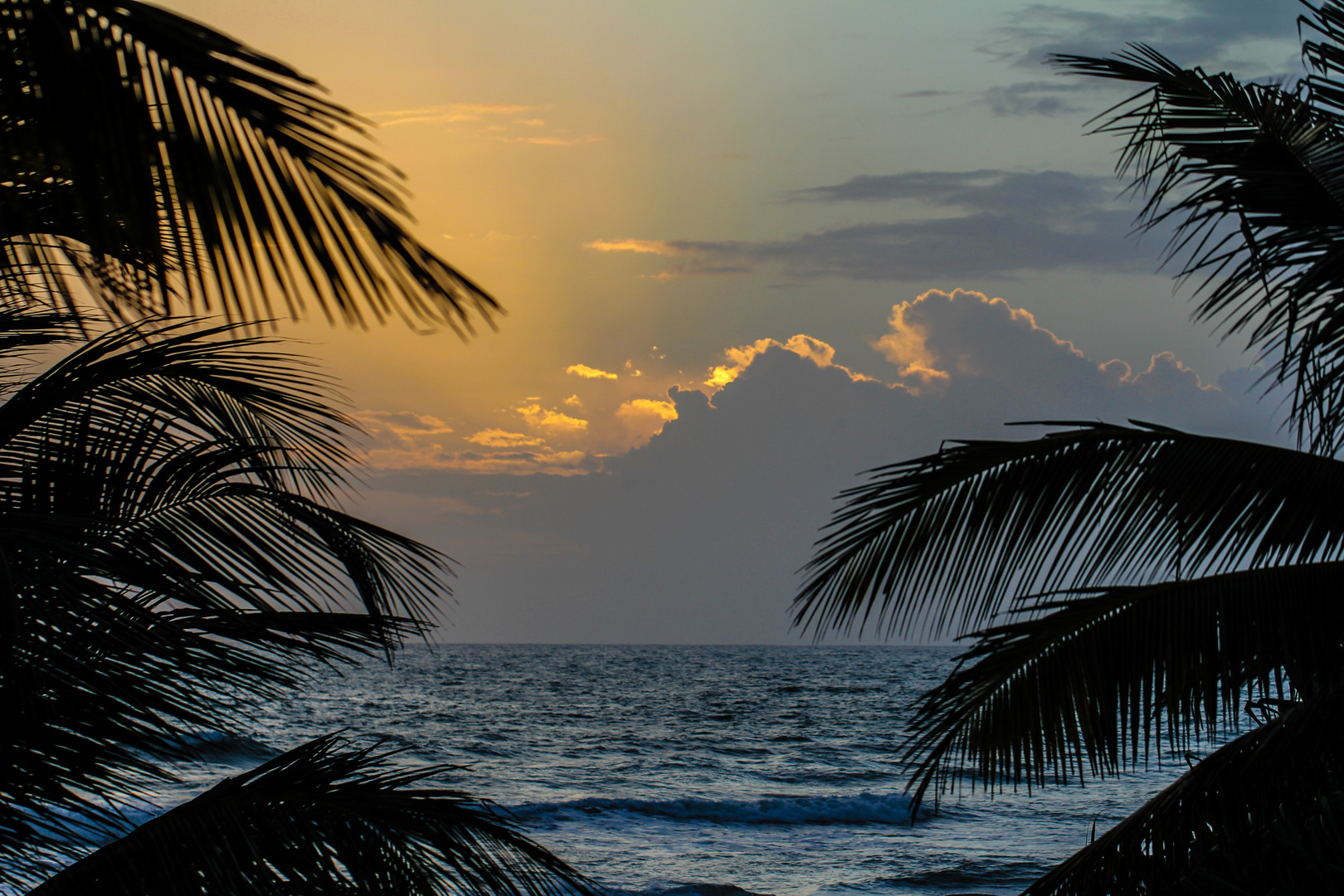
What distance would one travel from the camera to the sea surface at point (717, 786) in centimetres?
1705

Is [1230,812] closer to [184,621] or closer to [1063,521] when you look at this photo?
[1063,521]

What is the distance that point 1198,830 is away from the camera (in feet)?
13.3

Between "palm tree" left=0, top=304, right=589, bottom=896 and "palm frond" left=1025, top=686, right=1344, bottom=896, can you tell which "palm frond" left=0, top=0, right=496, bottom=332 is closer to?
"palm tree" left=0, top=304, right=589, bottom=896

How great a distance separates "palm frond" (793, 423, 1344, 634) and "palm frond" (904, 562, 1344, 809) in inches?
4.6

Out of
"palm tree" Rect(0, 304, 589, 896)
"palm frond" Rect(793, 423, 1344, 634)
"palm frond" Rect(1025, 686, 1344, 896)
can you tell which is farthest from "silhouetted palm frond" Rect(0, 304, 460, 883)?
"palm frond" Rect(1025, 686, 1344, 896)

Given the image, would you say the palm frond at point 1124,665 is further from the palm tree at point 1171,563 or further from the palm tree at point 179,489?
the palm tree at point 179,489

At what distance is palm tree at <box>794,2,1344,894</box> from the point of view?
12.8ft

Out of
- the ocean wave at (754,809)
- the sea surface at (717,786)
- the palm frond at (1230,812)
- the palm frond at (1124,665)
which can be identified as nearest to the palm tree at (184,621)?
the sea surface at (717,786)

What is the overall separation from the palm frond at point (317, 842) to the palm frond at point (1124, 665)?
1761 millimetres

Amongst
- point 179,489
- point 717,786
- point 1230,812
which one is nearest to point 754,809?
point 717,786

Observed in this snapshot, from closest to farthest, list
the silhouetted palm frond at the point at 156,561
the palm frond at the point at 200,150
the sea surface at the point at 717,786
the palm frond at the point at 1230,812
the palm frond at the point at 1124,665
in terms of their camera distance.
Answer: the palm frond at the point at 200,150
the silhouetted palm frond at the point at 156,561
the palm frond at the point at 1230,812
the palm frond at the point at 1124,665
the sea surface at the point at 717,786

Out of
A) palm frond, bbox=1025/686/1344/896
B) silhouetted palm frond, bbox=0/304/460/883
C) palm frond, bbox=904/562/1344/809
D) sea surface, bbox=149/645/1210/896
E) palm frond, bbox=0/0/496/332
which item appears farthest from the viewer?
sea surface, bbox=149/645/1210/896

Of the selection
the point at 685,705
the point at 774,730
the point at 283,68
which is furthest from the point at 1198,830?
the point at 685,705

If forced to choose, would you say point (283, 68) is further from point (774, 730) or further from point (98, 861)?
point (774, 730)
